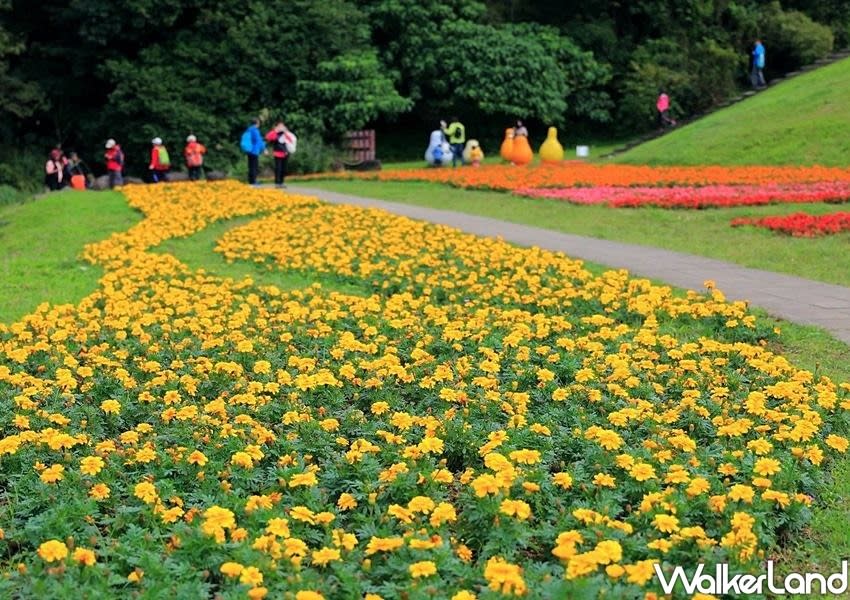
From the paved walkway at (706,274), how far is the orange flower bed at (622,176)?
518 cm

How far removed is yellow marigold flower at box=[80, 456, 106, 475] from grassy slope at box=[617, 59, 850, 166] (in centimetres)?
1690

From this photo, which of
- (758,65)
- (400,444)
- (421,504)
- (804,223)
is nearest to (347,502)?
(421,504)

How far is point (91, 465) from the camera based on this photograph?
12.6 feet

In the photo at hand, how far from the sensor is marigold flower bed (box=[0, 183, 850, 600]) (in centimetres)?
318

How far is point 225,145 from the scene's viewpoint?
28.0m

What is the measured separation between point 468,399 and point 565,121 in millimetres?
29948

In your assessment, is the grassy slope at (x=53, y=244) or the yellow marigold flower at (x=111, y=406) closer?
the yellow marigold flower at (x=111, y=406)

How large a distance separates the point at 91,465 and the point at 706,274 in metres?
6.02

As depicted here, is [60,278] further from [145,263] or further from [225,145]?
[225,145]

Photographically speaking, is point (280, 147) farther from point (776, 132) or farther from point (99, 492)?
point (99, 492)

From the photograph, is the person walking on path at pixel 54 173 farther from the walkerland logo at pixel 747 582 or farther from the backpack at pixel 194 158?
the walkerland logo at pixel 747 582

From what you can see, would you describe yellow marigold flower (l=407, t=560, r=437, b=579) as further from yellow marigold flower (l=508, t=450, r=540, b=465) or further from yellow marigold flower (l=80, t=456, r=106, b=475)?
yellow marigold flower (l=80, t=456, r=106, b=475)

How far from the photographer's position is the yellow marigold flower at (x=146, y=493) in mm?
3635

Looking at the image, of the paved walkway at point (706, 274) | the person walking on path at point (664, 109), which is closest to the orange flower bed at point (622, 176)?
the paved walkway at point (706, 274)
